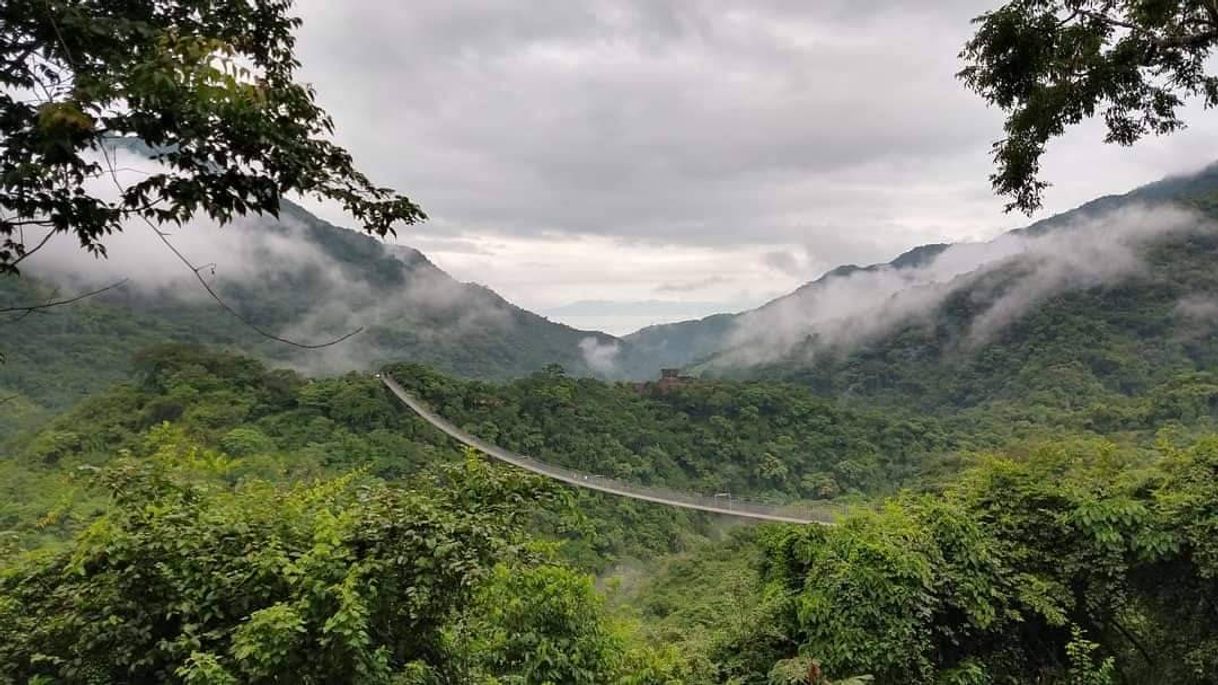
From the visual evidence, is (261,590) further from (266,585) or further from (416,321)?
(416,321)

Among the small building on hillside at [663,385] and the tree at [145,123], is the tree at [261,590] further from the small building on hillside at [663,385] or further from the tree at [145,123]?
the small building on hillside at [663,385]

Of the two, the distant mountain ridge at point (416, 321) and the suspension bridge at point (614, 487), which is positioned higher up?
the distant mountain ridge at point (416, 321)

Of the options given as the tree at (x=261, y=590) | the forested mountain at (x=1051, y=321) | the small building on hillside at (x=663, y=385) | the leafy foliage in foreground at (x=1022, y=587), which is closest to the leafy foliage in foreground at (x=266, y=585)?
the tree at (x=261, y=590)

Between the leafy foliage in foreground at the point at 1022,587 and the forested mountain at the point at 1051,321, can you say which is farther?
the forested mountain at the point at 1051,321

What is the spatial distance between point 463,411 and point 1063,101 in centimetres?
2251

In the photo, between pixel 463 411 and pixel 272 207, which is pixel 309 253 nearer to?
pixel 463 411

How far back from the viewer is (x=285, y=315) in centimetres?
6009

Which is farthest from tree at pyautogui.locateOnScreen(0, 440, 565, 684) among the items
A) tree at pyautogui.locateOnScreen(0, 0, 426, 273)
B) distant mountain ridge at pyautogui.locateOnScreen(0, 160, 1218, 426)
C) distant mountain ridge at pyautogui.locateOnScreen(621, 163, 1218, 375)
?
distant mountain ridge at pyautogui.locateOnScreen(621, 163, 1218, 375)

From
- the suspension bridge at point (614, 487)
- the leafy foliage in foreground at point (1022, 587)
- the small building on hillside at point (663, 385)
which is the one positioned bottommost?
the suspension bridge at point (614, 487)

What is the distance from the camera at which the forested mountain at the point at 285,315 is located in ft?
114

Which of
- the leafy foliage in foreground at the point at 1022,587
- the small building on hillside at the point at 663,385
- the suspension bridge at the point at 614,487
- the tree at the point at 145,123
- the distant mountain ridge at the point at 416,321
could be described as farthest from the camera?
the distant mountain ridge at the point at 416,321

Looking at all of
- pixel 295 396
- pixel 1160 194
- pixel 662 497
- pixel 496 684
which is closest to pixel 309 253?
pixel 295 396

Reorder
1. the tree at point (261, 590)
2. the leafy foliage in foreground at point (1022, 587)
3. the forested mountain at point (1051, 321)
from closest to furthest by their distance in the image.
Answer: the tree at point (261, 590), the leafy foliage in foreground at point (1022, 587), the forested mountain at point (1051, 321)

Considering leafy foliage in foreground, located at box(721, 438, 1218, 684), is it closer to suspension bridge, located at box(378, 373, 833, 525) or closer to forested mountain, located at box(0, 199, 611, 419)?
suspension bridge, located at box(378, 373, 833, 525)
